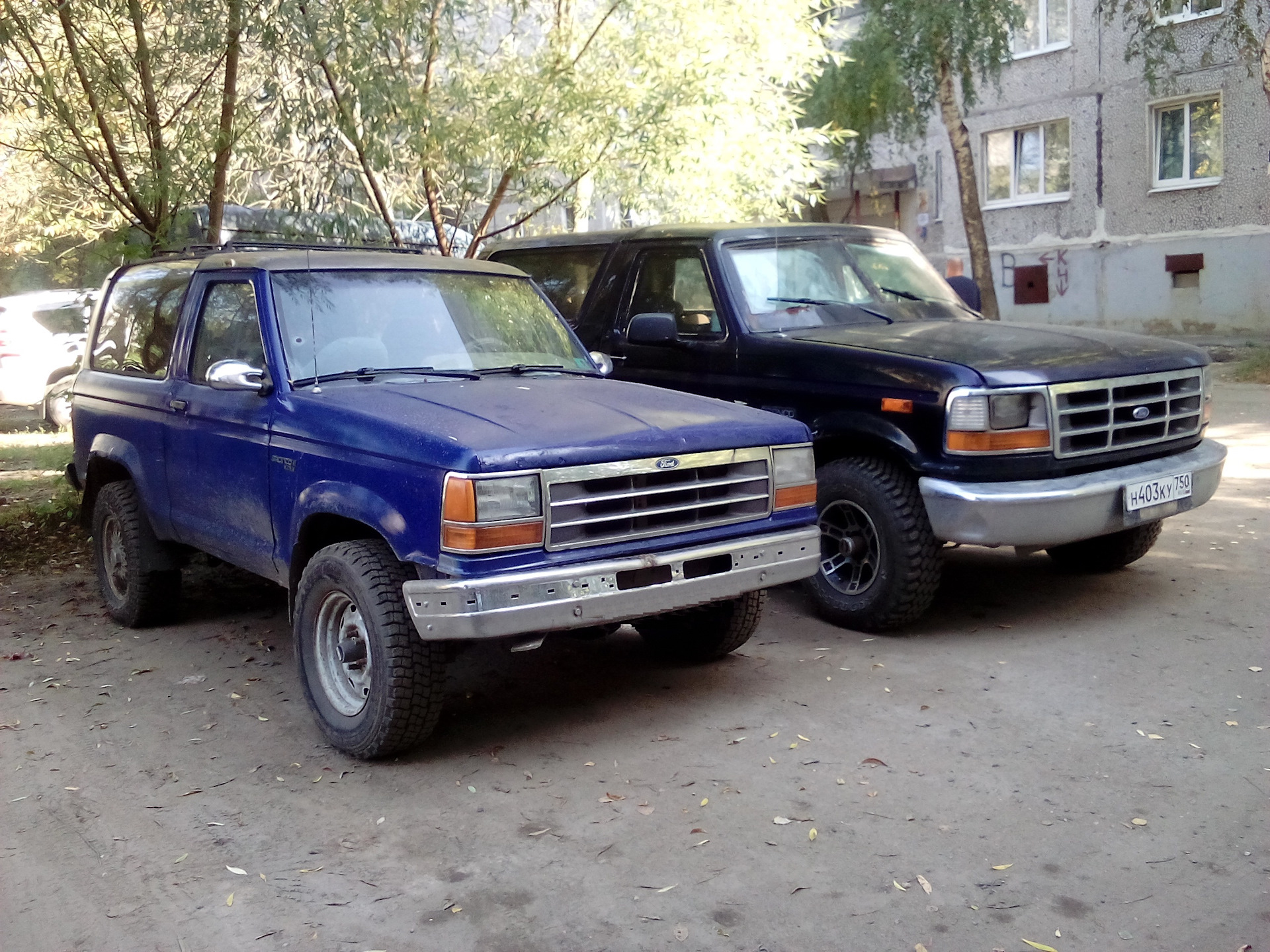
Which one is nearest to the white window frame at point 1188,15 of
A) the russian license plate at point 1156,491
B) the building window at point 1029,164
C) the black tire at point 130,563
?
the building window at point 1029,164

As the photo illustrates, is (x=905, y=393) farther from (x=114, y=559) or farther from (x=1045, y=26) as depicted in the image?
(x=1045, y=26)

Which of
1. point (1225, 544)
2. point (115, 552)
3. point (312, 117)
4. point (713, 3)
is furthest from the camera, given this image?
point (713, 3)

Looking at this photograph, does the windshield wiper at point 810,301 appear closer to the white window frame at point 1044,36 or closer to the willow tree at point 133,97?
the willow tree at point 133,97

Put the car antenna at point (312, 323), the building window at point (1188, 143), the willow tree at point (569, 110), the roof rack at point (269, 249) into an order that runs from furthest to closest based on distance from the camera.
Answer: the building window at point (1188, 143) → the willow tree at point (569, 110) → the roof rack at point (269, 249) → the car antenna at point (312, 323)

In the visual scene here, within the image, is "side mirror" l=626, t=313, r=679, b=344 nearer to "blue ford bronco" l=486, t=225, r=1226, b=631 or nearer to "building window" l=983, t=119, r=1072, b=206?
"blue ford bronco" l=486, t=225, r=1226, b=631

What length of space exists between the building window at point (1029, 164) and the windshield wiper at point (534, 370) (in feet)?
66.2

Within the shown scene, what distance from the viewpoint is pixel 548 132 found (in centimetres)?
→ 974

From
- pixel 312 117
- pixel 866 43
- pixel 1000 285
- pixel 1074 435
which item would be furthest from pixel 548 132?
pixel 1000 285

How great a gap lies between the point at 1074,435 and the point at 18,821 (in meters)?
4.46

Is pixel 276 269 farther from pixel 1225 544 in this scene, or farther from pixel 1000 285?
pixel 1000 285

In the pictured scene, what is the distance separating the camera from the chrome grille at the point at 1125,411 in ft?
18.3

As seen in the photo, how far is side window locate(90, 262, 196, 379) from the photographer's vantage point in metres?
6.00

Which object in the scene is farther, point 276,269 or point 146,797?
point 276,269

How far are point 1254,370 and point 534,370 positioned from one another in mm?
13309
